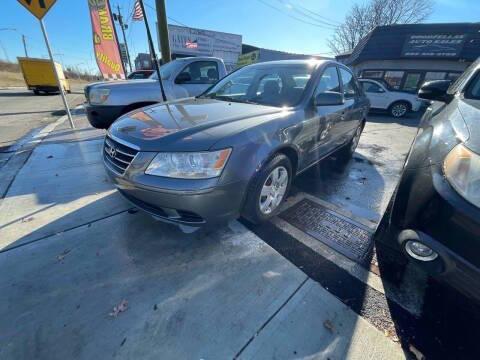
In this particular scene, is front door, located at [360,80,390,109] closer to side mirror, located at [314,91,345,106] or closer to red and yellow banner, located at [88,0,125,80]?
side mirror, located at [314,91,345,106]

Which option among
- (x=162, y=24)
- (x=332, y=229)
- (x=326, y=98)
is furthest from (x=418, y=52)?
(x=332, y=229)

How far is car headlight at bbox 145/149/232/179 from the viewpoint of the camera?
1658 mm

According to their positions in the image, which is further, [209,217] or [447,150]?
[209,217]

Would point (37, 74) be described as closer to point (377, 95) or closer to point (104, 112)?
point (104, 112)

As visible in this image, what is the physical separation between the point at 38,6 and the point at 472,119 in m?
7.80

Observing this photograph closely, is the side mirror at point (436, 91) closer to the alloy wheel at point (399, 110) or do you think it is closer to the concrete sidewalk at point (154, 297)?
the concrete sidewalk at point (154, 297)

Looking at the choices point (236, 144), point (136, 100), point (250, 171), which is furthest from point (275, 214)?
point (136, 100)

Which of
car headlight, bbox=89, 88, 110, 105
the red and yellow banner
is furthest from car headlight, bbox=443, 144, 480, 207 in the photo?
the red and yellow banner

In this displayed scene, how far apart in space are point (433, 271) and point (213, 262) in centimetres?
147

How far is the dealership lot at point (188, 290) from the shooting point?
138cm

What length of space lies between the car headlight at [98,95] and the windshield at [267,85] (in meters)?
2.32

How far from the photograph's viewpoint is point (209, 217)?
5.97ft

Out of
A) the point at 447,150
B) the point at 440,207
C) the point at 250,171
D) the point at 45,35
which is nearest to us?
the point at 440,207

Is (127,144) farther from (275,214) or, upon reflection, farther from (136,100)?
(136,100)
